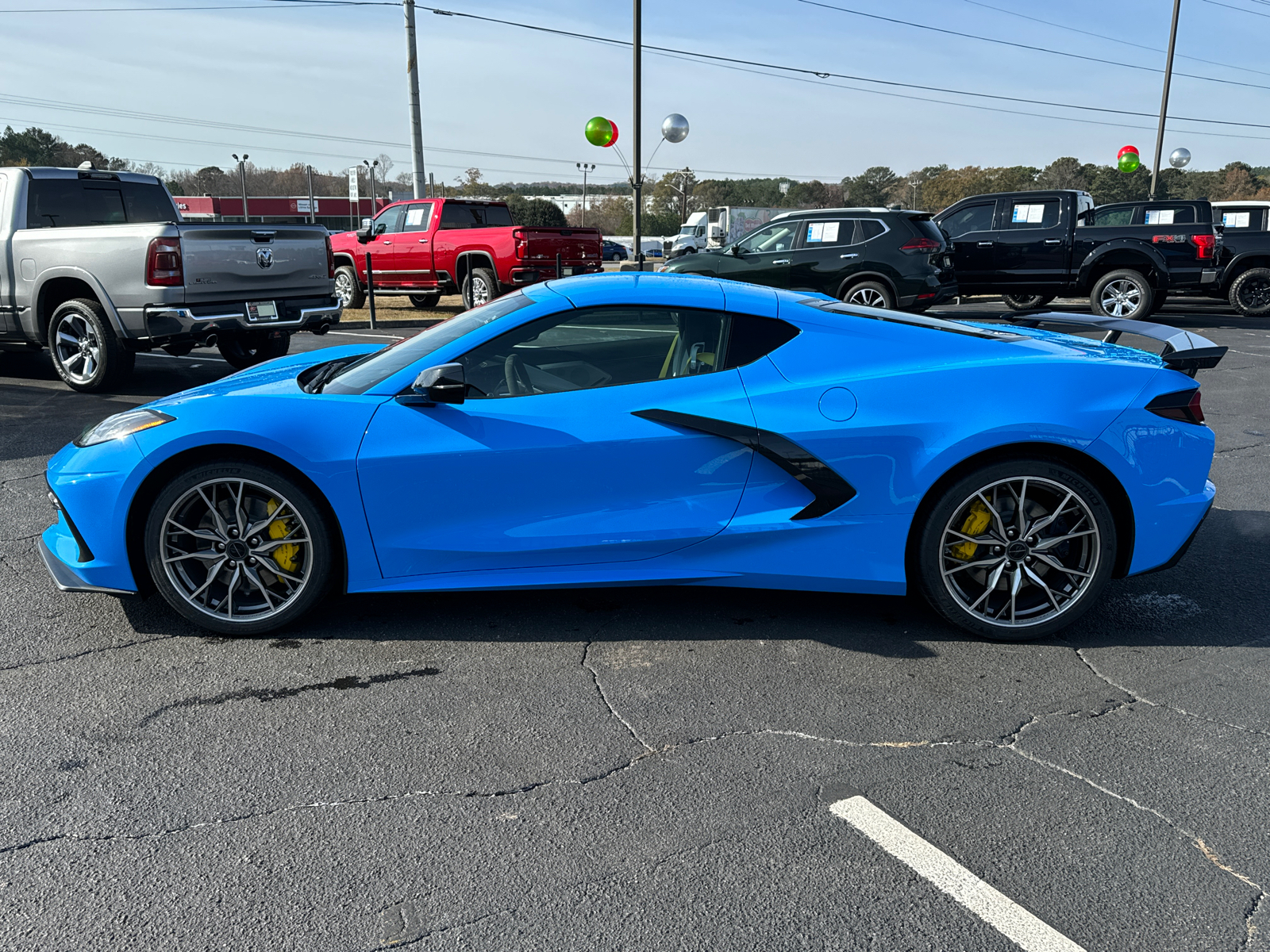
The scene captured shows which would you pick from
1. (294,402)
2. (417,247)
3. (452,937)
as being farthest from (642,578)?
(417,247)

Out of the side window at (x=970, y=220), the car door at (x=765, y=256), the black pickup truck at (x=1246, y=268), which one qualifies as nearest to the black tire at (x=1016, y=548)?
the car door at (x=765, y=256)


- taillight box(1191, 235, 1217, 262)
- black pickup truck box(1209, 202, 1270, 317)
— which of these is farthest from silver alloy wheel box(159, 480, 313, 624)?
black pickup truck box(1209, 202, 1270, 317)

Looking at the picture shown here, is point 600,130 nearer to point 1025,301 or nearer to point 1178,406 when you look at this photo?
point 1025,301

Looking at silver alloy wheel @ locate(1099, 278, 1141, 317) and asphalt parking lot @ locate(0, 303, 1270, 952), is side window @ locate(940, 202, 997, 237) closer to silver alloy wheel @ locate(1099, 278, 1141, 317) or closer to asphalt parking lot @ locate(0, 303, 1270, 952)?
silver alloy wheel @ locate(1099, 278, 1141, 317)

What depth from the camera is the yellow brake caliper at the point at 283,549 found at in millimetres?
3695

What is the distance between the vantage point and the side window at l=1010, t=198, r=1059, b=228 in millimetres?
15891

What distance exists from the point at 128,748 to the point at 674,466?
199cm

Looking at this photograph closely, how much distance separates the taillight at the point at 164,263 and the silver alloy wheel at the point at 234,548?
18.4ft

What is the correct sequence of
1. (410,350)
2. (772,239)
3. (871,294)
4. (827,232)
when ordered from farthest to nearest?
(772,239), (827,232), (871,294), (410,350)

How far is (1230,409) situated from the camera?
8.59m

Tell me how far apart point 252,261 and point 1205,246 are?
14.0 m

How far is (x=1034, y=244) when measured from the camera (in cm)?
1603

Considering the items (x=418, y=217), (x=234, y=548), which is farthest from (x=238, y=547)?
(x=418, y=217)

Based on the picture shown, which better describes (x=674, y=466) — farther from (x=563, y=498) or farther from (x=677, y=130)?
(x=677, y=130)
